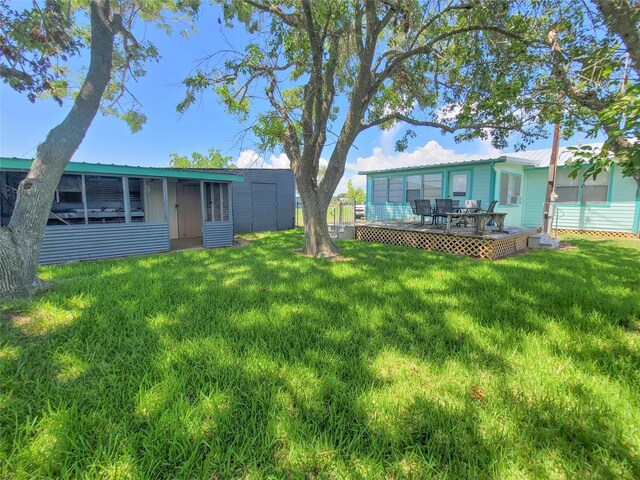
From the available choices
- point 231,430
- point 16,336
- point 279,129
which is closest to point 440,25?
point 279,129

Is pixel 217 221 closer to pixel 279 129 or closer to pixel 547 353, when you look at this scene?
pixel 279 129

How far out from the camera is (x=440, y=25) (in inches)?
265

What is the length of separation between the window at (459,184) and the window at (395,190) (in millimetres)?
2378

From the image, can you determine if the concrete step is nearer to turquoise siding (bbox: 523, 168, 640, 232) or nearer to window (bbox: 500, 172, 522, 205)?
window (bbox: 500, 172, 522, 205)

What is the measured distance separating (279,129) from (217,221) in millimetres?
4467

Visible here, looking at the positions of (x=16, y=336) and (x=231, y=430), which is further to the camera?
(x=16, y=336)

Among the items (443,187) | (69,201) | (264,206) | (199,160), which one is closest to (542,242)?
(443,187)

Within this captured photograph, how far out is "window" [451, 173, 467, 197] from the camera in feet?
37.9

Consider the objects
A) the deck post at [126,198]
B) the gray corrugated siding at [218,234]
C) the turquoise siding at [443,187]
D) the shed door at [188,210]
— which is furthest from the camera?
the shed door at [188,210]

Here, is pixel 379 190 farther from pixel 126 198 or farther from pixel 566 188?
pixel 126 198

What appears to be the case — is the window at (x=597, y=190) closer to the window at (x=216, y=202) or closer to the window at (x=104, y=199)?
the window at (x=216, y=202)

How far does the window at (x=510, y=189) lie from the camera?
37.4 ft

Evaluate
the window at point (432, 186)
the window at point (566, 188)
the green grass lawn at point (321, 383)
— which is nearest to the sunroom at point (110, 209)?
the green grass lawn at point (321, 383)

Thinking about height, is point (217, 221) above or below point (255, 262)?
above
